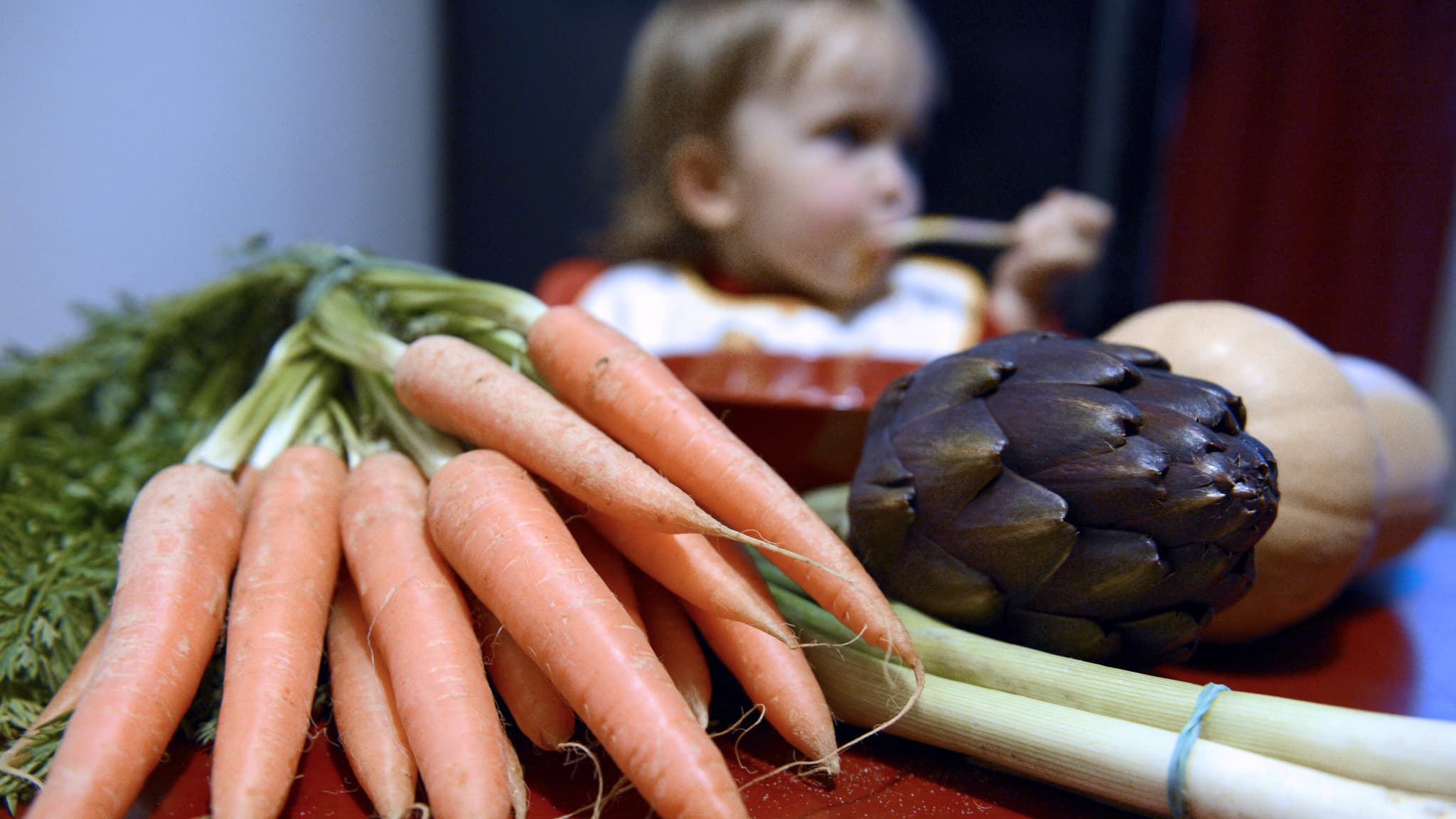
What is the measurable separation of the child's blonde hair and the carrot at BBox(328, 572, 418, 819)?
4.77 feet

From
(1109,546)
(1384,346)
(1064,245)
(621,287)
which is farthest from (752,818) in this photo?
(1384,346)

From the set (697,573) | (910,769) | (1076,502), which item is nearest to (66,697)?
(697,573)

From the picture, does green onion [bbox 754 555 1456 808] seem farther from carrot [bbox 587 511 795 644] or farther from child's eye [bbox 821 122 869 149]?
child's eye [bbox 821 122 869 149]

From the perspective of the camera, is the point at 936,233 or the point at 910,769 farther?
the point at 936,233

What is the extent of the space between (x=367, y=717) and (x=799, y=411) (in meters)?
0.44

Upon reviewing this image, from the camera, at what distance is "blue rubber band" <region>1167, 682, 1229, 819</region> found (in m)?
0.42

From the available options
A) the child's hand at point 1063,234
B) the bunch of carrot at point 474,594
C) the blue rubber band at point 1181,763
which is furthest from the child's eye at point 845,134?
the blue rubber band at point 1181,763

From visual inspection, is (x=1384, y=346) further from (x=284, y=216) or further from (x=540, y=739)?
(x=284, y=216)

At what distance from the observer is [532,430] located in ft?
1.90

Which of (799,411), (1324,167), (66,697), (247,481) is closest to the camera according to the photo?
(66,697)

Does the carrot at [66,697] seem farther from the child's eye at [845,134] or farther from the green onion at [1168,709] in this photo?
the child's eye at [845,134]

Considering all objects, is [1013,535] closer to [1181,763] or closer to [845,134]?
[1181,763]

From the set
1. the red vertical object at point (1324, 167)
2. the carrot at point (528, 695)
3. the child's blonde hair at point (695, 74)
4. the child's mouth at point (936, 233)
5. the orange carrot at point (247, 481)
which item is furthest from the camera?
the red vertical object at point (1324, 167)

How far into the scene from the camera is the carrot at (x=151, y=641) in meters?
0.43
